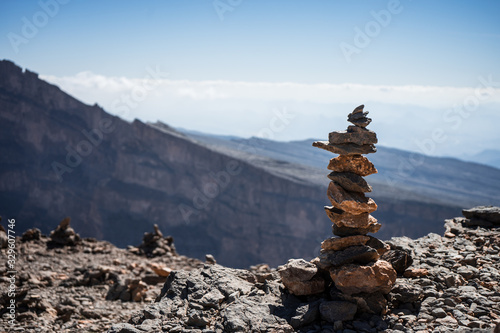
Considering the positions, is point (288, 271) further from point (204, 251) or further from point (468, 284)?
point (204, 251)

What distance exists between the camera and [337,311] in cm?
967

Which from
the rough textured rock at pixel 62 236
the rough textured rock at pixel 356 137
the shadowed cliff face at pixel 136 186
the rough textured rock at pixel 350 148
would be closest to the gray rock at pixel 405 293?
the rough textured rock at pixel 350 148

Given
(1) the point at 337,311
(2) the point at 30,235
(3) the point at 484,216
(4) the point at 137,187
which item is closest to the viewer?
(1) the point at 337,311

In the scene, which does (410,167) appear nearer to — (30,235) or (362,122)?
(30,235)

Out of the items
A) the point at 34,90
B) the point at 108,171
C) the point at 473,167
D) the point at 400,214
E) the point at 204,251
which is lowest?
the point at 204,251

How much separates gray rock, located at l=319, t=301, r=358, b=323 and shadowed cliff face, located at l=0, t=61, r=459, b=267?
95441 mm

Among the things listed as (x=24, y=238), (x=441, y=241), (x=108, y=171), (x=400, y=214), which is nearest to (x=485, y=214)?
(x=441, y=241)

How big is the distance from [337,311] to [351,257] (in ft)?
5.57

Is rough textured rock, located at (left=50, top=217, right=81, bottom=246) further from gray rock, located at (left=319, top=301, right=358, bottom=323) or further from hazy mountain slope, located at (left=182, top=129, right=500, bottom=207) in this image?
hazy mountain slope, located at (left=182, top=129, right=500, bottom=207)

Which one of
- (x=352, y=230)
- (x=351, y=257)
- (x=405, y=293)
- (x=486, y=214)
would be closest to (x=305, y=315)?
(x=351, y=257)

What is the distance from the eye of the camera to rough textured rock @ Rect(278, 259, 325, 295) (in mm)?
10680

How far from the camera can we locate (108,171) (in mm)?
123625

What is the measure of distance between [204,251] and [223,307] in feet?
341

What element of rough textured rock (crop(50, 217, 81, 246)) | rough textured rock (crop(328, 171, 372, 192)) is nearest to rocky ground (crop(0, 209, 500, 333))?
rough textured rock (crop(328, 171, 372, 192))
